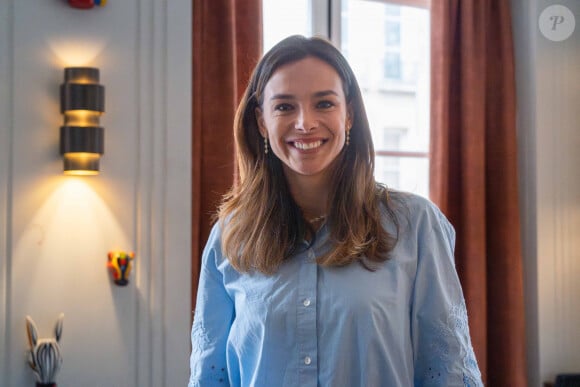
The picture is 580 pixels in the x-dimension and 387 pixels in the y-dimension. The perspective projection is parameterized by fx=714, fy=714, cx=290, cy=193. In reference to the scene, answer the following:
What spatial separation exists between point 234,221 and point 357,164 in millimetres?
301

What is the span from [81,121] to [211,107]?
0.59 meters

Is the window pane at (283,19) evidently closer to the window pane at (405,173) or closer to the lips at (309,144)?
the window pane at (405,173)

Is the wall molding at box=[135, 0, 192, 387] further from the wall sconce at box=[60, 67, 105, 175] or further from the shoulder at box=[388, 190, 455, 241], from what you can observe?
the shoulder at box=[388, 190, 455, 241]

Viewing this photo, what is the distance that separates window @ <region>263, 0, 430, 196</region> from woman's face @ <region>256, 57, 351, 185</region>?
2.06 m

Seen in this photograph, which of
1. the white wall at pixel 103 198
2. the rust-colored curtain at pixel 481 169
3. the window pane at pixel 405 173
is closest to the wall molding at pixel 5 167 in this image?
the white wall at pixel 103 198

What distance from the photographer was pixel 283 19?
3.32 m

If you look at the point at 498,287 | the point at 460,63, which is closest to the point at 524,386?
the point at 498,287

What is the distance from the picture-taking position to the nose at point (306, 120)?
4.50 ft

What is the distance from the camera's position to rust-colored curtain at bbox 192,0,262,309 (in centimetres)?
287

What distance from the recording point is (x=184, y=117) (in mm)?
2758

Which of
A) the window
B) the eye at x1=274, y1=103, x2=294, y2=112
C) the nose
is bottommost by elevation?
the nose

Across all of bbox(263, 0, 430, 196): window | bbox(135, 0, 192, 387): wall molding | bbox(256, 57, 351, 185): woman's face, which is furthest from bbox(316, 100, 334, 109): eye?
bbox(263, 0, 430, 196): window

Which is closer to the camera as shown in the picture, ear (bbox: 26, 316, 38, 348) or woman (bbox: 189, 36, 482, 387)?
woman (bbox: 189, 36, 482, 387)

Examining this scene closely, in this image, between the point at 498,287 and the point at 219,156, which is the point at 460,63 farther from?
the point at 219,156
